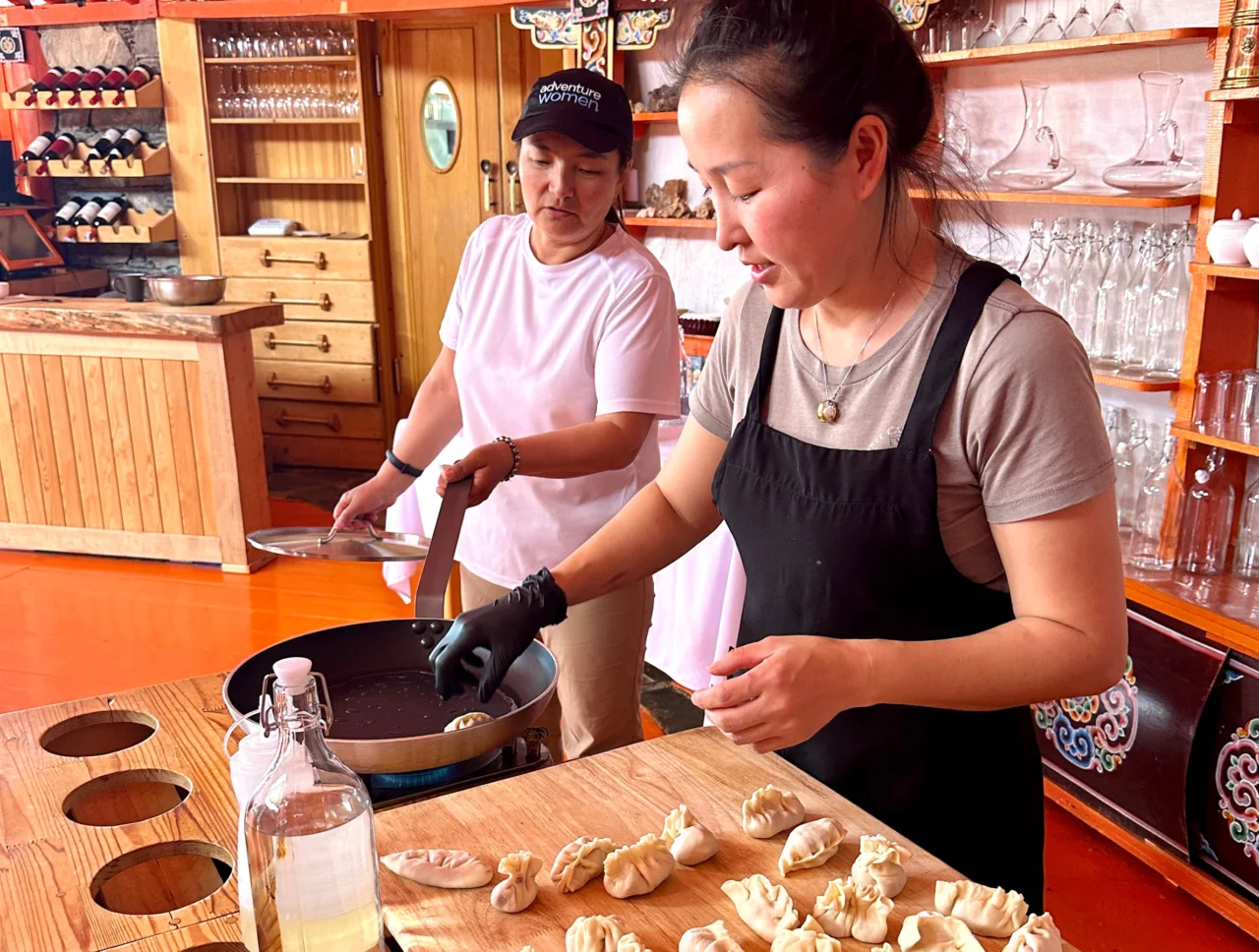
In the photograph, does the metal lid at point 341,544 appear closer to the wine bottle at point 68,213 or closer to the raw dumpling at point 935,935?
the raw dumpling at point 935,935

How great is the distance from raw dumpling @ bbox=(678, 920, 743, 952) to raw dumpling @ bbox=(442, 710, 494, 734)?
0.34 metres

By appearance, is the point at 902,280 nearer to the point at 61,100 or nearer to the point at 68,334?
the point at 68,334

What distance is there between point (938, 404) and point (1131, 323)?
202cm

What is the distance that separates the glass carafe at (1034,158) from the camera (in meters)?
3.01

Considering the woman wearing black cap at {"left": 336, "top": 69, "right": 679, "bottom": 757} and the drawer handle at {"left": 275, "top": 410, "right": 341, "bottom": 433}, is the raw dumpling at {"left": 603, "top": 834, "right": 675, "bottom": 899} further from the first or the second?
the drawer handle at {"left": 275, "top": 410, "right": 341, "bottom": 433}

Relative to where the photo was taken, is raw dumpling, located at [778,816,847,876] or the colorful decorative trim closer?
raw dumpling, located at [778,816,847,876]

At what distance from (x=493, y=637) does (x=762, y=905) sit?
50 centimetres

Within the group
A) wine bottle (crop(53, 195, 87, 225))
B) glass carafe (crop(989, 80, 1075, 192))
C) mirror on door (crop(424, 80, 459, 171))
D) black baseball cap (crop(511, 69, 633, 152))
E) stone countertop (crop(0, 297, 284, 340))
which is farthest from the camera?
wine bottle (crop(53, 195, 87, 225))

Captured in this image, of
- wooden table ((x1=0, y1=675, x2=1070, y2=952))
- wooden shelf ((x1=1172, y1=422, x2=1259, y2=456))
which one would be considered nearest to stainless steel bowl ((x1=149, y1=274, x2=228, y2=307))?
wooden table ((x1=0, y1=675, x2=1070, y2=952))

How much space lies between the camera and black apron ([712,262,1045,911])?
121 centimetres

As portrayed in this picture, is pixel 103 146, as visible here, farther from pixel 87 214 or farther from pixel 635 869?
pixel 635 869

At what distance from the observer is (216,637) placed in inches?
162

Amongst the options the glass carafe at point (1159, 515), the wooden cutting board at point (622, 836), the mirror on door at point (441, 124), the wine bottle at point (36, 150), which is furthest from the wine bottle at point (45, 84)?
the wooden cutting board at point (622, 836)

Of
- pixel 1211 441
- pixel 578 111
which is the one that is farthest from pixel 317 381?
pixel 1211 441
